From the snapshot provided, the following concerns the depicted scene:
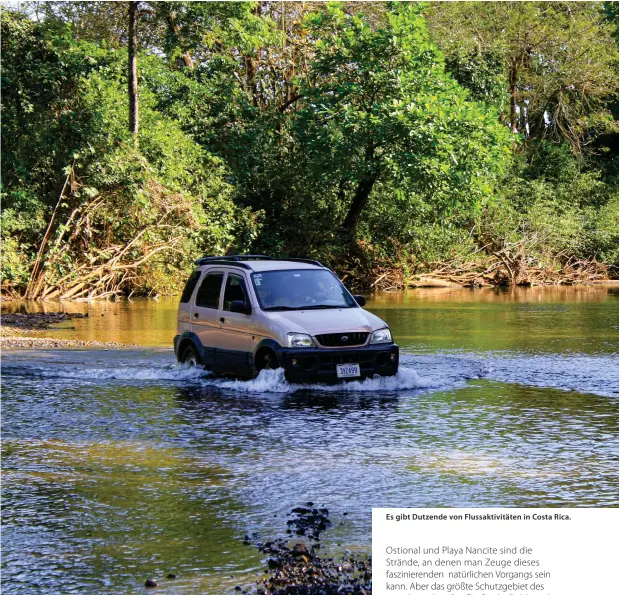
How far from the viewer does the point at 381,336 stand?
14797 mm

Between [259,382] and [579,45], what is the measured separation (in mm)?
43695

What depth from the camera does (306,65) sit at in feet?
145

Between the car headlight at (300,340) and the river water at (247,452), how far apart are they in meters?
0.56

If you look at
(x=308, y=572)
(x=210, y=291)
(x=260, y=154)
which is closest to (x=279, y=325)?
(x=210, y=291)

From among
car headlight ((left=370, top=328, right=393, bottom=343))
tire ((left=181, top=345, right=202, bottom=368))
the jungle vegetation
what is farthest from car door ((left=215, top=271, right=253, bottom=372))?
the jungle vegetation

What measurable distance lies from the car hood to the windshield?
352mm

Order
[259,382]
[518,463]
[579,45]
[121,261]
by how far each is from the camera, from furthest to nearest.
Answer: [579,45] < [121,261] < [259,382] < [518,463]

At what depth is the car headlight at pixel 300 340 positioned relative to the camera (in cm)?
1429

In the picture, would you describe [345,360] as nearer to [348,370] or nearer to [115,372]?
[348,370]

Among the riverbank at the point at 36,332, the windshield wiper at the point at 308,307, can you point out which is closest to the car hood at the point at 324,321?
the windshield wiper at the point at 308,307

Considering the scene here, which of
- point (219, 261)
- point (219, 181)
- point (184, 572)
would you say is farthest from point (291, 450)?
point (219, 181)

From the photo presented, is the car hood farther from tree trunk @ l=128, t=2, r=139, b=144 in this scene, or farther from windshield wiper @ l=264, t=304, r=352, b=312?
tree trunk @ l=128, t=2, r=139, b=144

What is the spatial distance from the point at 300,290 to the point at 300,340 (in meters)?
1.55

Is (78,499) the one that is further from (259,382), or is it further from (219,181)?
(219,181)
